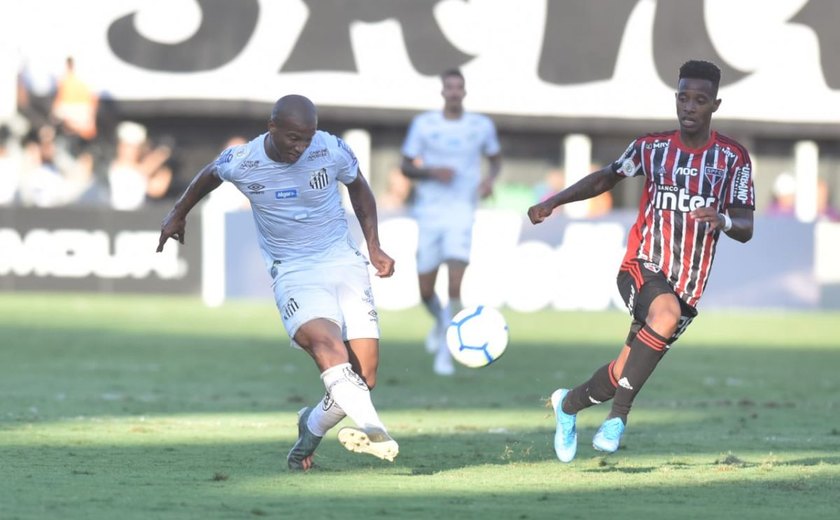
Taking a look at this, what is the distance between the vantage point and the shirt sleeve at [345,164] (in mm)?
8570

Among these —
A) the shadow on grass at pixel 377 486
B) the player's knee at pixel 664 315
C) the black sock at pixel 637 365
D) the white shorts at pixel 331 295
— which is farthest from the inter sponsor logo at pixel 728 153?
the white shorts at pixel 331 295

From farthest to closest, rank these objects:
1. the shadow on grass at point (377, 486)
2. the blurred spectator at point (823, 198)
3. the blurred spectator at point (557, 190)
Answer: the blurred spectator at point (823, 198) < the blurred spectator at point (557, 190) < the shadow on grass at point (377, 486)

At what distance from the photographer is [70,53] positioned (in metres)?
27.0

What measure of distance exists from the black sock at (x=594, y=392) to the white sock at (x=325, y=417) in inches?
51.0

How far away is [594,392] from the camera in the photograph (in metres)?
8.73

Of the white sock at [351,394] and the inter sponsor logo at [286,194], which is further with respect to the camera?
the inter sponsor logo at [286,194]

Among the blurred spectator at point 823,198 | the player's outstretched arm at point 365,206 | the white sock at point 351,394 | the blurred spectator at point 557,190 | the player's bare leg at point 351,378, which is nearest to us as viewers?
the player's bare leg at point 351,378

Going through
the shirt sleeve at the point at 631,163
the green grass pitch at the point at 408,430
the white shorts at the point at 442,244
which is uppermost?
the shirt sleeve at the point at 631,163

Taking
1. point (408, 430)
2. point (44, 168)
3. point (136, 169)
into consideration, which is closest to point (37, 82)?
point (44, 168)

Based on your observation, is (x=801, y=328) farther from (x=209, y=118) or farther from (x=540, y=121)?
(x=209, y=118)

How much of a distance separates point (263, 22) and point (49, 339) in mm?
10981

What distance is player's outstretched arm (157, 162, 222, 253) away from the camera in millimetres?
8547

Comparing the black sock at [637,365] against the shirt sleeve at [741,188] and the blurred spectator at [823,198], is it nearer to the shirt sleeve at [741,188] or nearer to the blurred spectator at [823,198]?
the shirt sleeve at [741,188]

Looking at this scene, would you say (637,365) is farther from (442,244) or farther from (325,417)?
(442,244)
